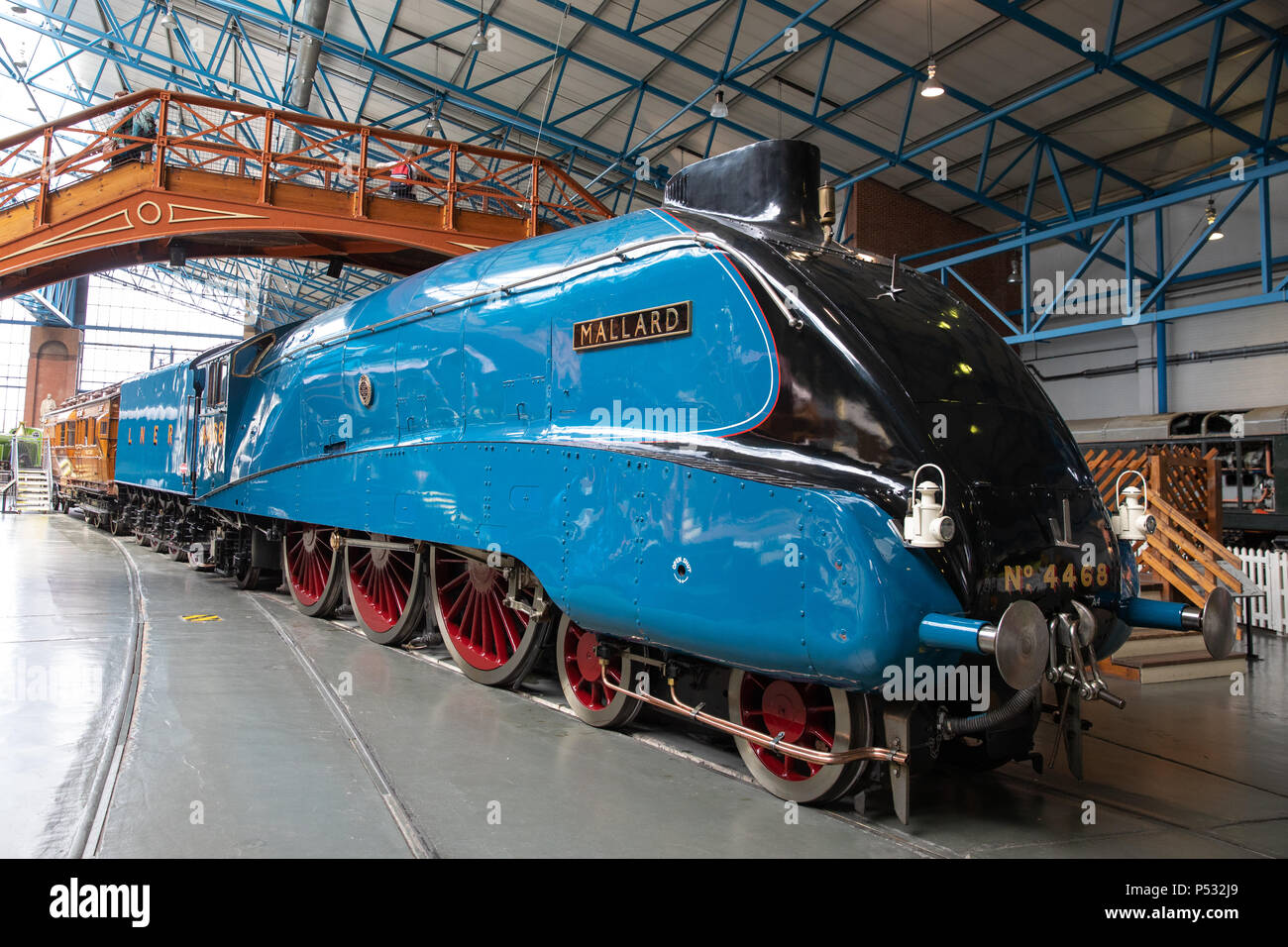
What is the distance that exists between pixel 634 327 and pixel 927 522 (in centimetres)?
196

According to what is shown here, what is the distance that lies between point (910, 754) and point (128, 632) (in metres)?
7.17

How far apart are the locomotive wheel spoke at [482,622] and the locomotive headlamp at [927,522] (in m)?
2.91

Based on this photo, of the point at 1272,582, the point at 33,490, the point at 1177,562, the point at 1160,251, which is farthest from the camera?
the point at 33,490

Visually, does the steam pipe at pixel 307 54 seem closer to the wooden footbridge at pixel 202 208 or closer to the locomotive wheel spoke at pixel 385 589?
the wooden footbridge at pixel 202 208

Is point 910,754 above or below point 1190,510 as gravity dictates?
below

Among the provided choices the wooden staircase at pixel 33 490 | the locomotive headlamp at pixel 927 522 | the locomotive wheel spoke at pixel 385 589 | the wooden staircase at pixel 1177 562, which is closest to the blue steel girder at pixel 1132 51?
the wooden staircase at pixel 1177 562

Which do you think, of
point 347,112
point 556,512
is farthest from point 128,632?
point 347,112

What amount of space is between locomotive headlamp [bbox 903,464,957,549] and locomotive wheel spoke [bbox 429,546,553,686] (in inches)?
115

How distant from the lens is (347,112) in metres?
22.3

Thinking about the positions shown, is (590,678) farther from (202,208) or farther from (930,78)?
(930,78)

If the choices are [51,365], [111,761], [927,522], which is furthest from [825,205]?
[51,365]

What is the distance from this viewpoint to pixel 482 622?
670cm

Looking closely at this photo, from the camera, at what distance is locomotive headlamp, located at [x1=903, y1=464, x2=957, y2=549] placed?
11.0 ft

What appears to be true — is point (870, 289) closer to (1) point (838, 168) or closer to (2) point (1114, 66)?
(2) point (1114, 66)
